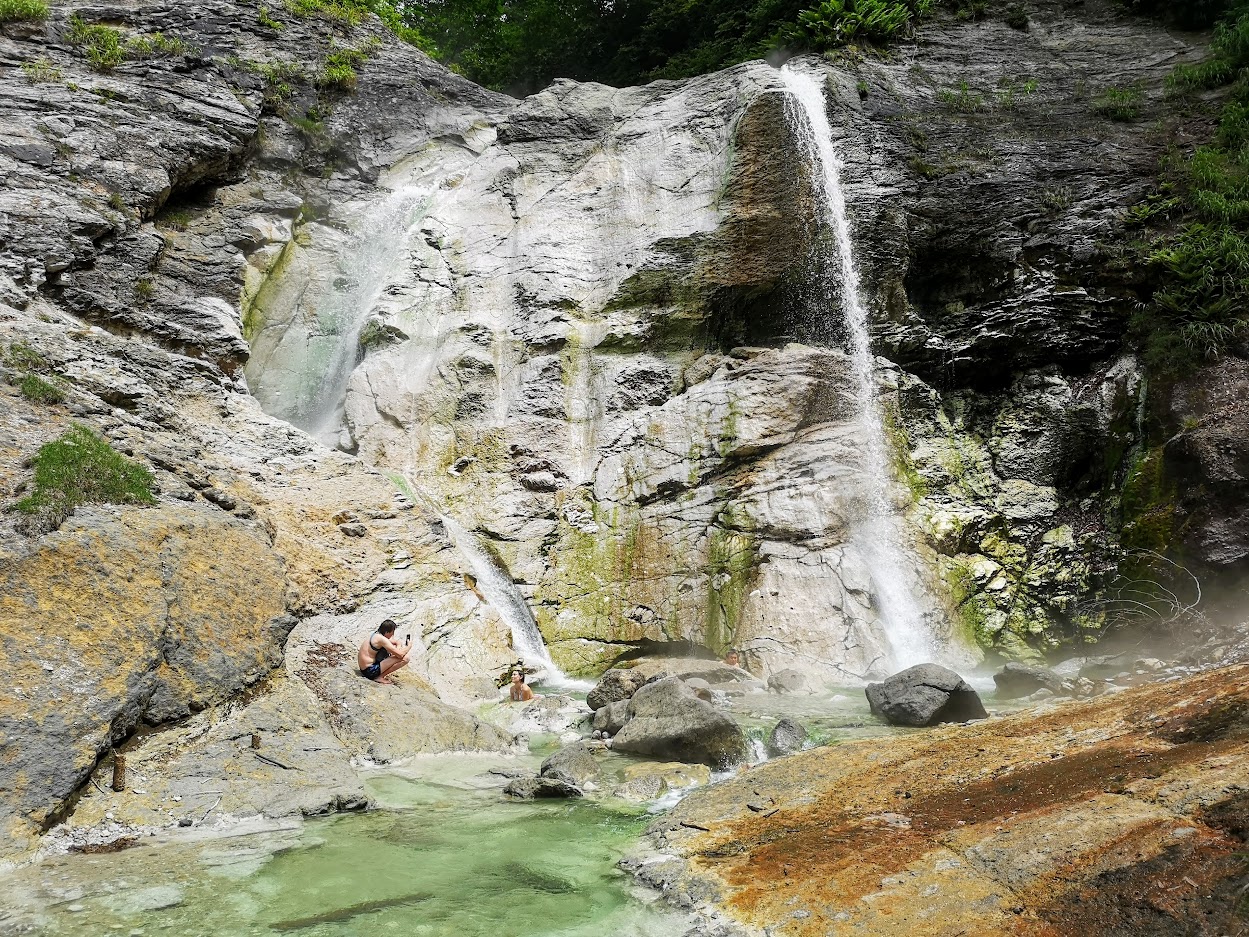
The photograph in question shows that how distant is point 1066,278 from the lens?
50.3ft

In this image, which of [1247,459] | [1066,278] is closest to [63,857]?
[1247,459]

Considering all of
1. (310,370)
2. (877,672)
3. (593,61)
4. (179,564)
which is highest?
(593,61)

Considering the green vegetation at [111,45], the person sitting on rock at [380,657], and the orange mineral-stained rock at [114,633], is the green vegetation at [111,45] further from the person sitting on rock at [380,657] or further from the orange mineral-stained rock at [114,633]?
the person sitting on rock at [380,657]

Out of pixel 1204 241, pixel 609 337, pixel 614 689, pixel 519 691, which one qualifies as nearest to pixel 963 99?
pixel 1204 241

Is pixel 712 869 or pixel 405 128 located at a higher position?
pixel 405 128

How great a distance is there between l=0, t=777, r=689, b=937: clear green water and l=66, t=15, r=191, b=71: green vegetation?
17.6 metres

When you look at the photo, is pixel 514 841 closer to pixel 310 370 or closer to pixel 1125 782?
pixel 1125 782

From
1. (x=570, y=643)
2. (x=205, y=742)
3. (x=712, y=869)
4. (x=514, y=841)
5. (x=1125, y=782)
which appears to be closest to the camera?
(x=1125, y=782)

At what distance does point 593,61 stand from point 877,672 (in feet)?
76.8

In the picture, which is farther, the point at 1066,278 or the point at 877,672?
the point at 1066,278

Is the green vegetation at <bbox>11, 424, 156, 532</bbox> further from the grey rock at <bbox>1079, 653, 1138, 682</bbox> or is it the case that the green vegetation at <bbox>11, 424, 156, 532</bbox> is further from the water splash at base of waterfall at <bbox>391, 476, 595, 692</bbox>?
the grey rock at <bbox>1079, 653, 1138, 682</bbox>

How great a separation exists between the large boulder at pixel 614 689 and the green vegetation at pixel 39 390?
7519 millimetres

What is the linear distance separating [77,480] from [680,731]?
653 centimetres

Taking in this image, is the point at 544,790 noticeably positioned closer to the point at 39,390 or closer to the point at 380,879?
the point at 380,879
